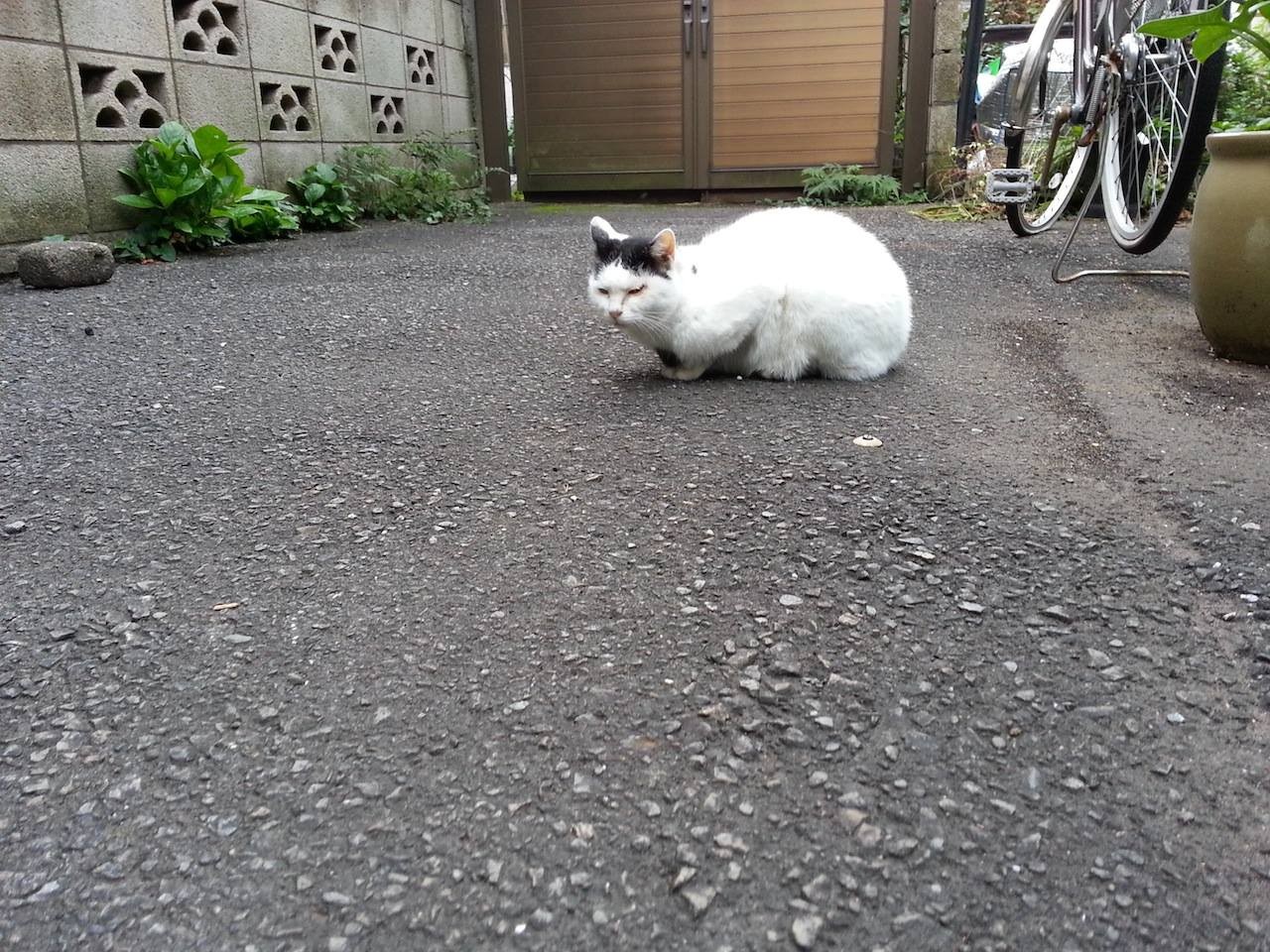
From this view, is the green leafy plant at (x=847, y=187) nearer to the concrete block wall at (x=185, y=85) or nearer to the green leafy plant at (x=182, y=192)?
the concrete block wall at (x=185, y=85)

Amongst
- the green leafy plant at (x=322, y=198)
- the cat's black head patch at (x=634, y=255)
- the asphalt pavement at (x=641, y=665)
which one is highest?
the green leafy plant at (x=322, y=198)

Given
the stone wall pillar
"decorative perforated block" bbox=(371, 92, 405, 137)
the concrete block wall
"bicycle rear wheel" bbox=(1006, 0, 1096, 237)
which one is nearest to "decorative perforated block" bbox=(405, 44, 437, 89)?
the concrete block wall

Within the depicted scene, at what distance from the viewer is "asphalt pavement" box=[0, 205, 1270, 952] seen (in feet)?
3.21

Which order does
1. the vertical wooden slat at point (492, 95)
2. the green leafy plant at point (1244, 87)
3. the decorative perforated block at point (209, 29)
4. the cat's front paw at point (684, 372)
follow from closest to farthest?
1. the cat's front paw at point (684, 372)
2. the decorative perforated block at point (209, 29)
3. the green leafy plant at point (1244, 87)
4. the vertical wooden slat at point (492, 95)

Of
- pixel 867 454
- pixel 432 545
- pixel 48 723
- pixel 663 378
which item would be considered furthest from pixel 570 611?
pixel 663 378

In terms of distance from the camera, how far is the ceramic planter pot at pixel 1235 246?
8.25 feet

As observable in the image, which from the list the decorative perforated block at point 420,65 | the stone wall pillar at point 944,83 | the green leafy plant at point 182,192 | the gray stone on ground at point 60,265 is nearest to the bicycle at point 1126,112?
the stone wall pillar at point 944,83

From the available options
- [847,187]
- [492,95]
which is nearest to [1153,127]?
[847,187]

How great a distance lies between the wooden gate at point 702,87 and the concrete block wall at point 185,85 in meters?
1.25

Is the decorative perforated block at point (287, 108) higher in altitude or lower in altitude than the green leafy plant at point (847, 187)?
higher

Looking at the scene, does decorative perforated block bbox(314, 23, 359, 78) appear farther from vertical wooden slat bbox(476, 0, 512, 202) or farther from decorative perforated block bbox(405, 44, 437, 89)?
vertical wooden slat bbox(476, 0, 512, 202)

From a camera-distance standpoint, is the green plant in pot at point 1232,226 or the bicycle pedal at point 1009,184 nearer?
the green plant in pot at point 1232,226

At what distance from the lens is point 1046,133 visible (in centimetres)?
611

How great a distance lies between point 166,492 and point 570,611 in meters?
1.05
